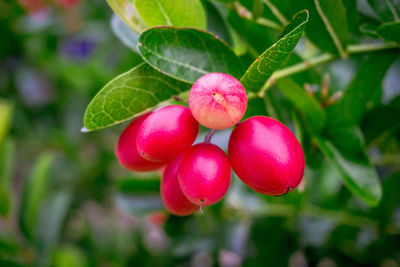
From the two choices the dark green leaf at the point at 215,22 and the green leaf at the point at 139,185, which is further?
the green leaf at the point at 139,185

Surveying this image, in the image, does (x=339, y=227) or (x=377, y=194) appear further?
(x=339, y=227)

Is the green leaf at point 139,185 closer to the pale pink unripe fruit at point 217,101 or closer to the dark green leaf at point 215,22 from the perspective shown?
the dark green leaf at point 215,22

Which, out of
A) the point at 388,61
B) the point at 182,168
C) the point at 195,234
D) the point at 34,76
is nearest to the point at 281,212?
the point at 195,234

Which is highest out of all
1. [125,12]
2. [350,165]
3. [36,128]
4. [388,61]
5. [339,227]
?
[125,12]

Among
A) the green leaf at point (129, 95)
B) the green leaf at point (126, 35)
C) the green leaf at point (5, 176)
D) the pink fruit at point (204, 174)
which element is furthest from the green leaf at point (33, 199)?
the pink fruit at point (204, 174)

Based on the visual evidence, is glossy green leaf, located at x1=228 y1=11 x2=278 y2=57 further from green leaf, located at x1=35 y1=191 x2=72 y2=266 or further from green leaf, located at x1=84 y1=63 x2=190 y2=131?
green leaf, located at x1=35 y1=191 x2=72 y2=266

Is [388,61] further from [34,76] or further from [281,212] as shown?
[34,76]
